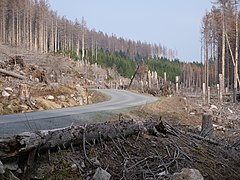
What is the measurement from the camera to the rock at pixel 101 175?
539 cm

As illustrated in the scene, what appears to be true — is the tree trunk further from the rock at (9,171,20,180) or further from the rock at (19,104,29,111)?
the rock at (19,104,29,111)

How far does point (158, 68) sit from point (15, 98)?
302 ft

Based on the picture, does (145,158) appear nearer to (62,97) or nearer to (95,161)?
(95,161)

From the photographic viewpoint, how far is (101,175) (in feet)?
17.8

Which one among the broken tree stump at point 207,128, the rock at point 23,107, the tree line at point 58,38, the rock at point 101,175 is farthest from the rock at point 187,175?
the tree line at point 58,38

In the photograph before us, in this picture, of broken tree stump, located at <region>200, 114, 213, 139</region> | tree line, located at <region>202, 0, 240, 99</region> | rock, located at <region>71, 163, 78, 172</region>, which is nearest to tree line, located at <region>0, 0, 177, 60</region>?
tree line, located at <region>202, 0, 240, 99</region>

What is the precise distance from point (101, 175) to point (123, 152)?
1276 mm

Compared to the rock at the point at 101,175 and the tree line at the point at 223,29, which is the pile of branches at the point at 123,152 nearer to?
the rock at the point at 101,175

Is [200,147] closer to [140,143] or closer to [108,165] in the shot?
[140,143]

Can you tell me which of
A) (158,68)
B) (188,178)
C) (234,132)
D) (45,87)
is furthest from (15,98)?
(158,68)

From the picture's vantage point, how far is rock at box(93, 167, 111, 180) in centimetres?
539

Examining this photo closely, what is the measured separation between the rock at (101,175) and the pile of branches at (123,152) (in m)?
0.21

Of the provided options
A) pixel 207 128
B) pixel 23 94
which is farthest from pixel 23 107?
pixel 207 128

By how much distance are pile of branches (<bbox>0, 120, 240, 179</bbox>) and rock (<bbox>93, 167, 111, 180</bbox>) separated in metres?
0.21
